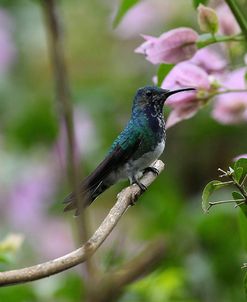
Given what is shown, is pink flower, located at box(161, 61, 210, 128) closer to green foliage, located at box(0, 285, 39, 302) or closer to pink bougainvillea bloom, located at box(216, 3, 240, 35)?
pink bougainvillea bloom, located at box(216, 3, 240, 35)

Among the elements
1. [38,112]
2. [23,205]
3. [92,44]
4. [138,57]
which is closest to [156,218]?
[23,205]

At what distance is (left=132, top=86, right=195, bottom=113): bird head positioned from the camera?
1127mm

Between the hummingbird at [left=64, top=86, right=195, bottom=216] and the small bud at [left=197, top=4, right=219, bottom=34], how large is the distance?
85mm

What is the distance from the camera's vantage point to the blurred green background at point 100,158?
1.78m

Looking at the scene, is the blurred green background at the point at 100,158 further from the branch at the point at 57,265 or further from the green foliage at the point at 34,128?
the branch at the point at 57,265

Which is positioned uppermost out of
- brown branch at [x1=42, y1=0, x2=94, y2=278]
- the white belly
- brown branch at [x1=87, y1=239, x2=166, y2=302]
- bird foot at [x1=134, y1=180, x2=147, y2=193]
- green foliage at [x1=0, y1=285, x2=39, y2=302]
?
brown branch at [x1=42, y1=0, x2=94, y2=278]

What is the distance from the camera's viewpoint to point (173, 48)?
1030 mm

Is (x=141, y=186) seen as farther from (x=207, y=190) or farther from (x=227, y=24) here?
(x=227, y=24)

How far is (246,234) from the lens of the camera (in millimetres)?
1025

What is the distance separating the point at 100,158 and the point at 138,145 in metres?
1.35

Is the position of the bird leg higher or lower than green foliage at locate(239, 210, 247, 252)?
higher

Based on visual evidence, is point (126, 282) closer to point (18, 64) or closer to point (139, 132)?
point (139, 132)

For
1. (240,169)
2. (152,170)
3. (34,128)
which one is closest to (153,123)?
(152,170)

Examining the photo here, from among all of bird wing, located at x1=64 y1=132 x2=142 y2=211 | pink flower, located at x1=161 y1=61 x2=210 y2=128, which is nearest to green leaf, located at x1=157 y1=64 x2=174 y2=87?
pink flower, located at x1=161 y1=61 x2=210 y2=128
